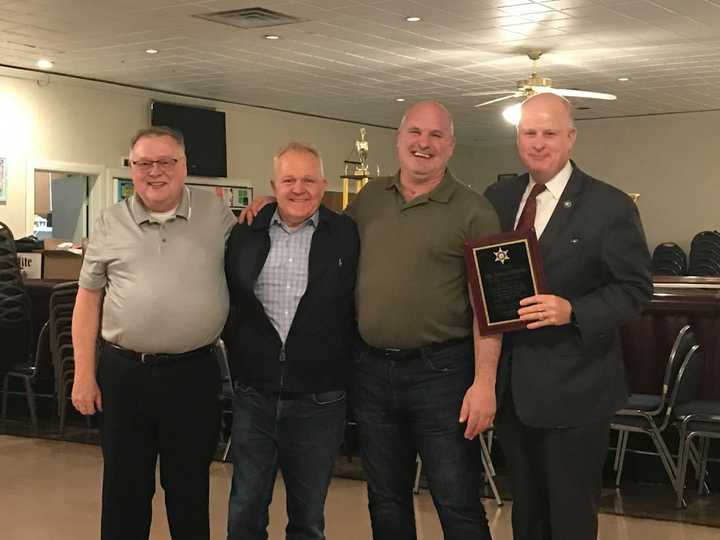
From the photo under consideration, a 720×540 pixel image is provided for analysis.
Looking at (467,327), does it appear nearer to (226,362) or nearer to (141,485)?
(141,485)

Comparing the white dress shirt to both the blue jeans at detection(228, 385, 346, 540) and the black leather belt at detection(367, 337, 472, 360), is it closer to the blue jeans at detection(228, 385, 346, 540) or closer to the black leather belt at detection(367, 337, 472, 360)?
the black leather belt at detection(367, 337, 472, 360)

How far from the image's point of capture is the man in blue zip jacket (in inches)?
127

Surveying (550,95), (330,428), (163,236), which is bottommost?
(330,428)

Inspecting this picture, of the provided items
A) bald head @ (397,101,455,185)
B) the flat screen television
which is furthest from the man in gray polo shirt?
the flat screen television

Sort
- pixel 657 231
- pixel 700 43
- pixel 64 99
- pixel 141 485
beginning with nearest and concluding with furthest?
1. pixel 141 485
2. pixel 700 43
3. pixel 64 99
4. pixel 657 231

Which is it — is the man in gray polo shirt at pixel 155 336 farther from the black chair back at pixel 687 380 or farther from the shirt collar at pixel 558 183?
the black chair back at pixel 687 380

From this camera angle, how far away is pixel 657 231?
17031mm

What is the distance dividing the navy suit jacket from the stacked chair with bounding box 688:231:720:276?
11796 millimetres

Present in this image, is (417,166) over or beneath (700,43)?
beneath

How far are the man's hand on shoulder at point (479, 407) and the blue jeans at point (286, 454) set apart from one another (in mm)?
441

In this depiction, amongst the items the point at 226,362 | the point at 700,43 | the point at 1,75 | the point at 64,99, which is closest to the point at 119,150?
the point at 64,99

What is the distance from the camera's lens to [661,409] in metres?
5.06

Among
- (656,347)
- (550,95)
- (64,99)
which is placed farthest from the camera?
(64,99)

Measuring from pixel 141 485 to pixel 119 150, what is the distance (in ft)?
34.6
